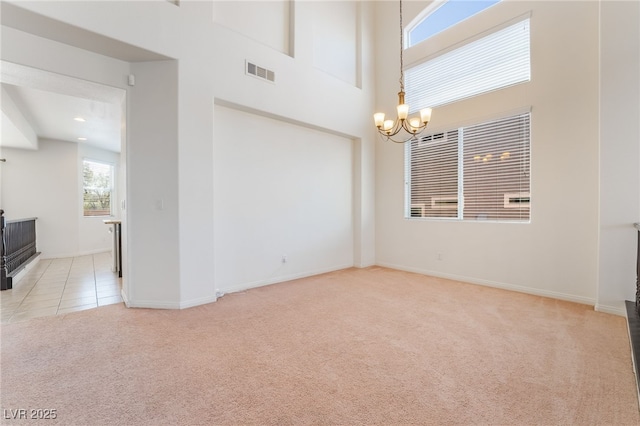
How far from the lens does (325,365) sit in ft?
7.18

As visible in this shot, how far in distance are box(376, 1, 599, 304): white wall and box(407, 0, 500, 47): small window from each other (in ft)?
0.74

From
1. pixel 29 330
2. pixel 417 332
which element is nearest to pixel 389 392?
pixel 417 332

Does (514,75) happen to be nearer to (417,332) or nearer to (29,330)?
(417,332)

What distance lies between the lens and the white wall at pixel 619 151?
3.12 m

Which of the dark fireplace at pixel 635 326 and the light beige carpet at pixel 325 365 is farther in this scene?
the dark fireplace at pixel 635 326

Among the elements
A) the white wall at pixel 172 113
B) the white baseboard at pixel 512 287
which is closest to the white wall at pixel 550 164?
the white baseboard at pixel 512 287

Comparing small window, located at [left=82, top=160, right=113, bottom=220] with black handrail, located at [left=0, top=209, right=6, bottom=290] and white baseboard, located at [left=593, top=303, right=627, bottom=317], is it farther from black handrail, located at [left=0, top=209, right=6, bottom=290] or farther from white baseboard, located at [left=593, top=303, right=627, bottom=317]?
white baseboard, located at [left=593, top=303, right=627, bottom=317]

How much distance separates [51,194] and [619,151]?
34.4 feet

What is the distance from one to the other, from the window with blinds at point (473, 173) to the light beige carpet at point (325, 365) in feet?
5.17

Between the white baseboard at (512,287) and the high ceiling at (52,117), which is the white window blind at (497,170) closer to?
the white baseboard at (512,287)

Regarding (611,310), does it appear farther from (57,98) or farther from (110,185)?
(110,185)

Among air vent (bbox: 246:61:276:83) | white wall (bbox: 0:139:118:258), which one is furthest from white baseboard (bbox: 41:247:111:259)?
air vent (bbox: 246:61:276:83)

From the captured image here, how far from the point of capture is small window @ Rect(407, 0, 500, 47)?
4.64m

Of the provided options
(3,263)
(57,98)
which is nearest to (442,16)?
(57,98)
